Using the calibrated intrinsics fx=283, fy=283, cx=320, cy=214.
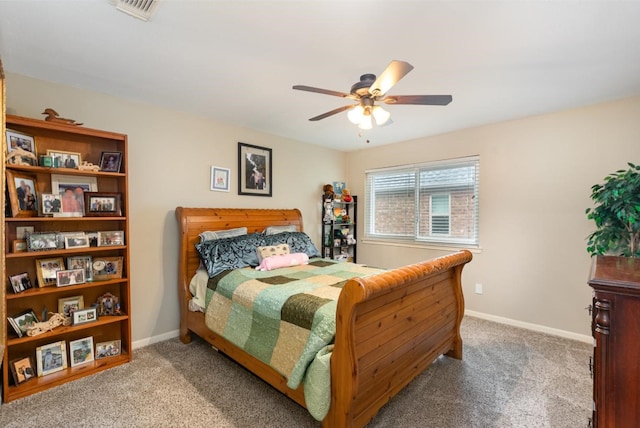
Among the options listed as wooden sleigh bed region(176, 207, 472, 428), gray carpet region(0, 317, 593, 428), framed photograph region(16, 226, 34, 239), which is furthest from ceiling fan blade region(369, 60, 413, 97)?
framed photograph region(16, 226, 34, 239)

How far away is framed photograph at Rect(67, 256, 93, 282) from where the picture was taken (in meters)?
2.33

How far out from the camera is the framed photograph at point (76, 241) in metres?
2.24

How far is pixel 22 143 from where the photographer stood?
6.98 ft

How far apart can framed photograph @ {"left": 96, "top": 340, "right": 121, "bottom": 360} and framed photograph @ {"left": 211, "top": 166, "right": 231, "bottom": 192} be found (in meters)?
1.76

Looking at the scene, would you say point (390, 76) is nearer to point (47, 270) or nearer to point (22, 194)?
point (22, 194)

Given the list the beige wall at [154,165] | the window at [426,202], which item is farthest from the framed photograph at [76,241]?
the window at [426,202]

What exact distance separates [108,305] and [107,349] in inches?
→ 15.0

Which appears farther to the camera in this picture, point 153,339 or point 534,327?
point 534,327

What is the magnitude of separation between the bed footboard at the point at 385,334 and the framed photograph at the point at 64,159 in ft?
7.93

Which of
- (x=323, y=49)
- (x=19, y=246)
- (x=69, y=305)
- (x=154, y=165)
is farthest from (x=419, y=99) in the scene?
(x=69, y=305)

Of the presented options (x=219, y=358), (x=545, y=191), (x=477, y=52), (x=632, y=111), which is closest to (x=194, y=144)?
(x=219, y=358)

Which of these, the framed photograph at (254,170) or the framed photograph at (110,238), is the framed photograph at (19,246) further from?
the framed photograph at (254,170)

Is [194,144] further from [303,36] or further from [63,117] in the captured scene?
[303,36]

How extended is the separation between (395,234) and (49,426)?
405 cm
